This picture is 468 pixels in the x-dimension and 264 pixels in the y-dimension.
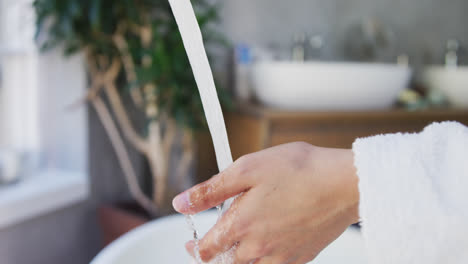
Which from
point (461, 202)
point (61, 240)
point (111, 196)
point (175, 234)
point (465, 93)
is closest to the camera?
point (461, 202)

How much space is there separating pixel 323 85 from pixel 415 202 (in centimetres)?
82

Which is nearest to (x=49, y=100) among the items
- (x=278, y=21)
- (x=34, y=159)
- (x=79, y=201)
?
(x=34, y=159)

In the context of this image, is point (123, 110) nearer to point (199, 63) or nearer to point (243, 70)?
point (243, 70)

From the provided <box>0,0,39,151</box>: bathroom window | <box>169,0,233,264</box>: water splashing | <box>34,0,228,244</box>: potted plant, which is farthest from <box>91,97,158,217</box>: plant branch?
<box>169,0,233,264</box>: water splashing

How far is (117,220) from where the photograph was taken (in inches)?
41.9

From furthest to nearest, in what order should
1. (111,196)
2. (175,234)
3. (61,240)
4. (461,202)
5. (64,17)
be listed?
(111,196), (61,240), (64,17), (175,234), (461,202)

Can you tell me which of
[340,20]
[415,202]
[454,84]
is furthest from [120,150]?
[454,84]

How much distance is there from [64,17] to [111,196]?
2.02ft

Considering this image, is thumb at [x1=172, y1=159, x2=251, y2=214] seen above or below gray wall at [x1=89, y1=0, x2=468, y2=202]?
below

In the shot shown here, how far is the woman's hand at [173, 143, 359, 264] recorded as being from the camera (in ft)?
1.21

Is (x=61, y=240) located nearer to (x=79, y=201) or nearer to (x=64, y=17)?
(x=79, y=201)

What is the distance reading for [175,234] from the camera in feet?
2.46

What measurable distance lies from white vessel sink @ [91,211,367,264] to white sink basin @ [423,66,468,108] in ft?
3.79

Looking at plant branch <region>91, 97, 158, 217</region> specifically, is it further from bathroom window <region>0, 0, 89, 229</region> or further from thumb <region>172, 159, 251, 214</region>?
thumb <region>172, 159, 251, 214</region>
